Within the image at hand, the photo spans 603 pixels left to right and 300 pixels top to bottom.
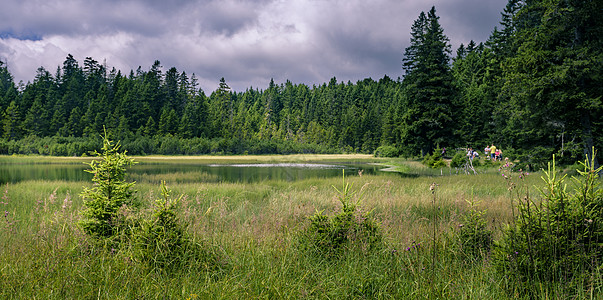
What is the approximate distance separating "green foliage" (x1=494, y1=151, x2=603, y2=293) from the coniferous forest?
561 inches

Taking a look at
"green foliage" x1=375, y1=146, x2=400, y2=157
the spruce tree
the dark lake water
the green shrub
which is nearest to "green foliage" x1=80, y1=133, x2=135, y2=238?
the green shrub

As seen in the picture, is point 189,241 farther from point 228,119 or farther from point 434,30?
point 228,119

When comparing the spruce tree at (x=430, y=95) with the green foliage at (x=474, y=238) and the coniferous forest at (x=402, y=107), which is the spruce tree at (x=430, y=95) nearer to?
the coniferous forest at (x=402, y=107)

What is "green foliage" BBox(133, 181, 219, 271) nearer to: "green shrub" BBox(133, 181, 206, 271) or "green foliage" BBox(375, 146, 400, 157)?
"green shrub" BBox(133, 181, 206, 271)

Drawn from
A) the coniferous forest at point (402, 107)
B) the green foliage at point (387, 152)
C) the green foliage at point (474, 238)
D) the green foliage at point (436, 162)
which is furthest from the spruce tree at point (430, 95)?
the green foliage at point (474, 238)

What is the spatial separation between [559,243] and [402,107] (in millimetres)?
46431

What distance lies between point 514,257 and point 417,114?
3506cm

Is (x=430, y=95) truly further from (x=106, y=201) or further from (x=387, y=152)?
(x=106, y=201)

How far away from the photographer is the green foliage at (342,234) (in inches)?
185

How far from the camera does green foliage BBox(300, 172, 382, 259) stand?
15.4 ft

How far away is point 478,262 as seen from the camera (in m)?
4.68

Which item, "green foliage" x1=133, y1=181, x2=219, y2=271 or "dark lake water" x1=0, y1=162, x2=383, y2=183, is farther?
"dark lake water" x1=0, y1=162, x2=383, y2=183

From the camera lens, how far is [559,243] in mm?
3590

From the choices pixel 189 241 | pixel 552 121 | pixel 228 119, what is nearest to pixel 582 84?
pixel 552 121
